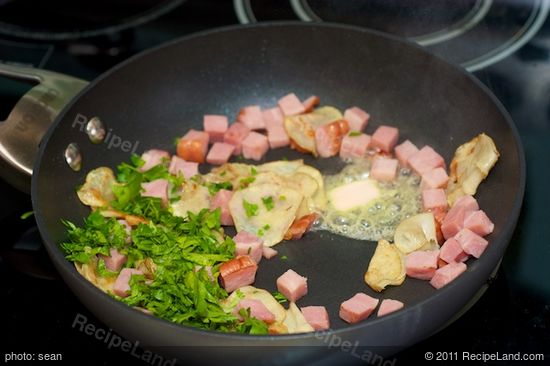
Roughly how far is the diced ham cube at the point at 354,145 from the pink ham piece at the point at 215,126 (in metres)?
0.31

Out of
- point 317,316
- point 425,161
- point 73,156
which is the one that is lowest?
point 317,316

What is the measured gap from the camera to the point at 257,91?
2.04m

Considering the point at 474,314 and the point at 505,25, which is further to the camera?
the point at 505,25

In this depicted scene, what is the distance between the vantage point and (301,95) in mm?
2037

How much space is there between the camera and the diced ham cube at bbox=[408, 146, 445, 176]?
→ 5.87 ft

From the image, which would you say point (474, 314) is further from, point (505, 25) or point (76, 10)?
point (76, 10)

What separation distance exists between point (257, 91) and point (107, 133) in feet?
1.35

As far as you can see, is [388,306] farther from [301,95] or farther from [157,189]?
[301,95]

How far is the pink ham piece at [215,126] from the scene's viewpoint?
1944 millimetres

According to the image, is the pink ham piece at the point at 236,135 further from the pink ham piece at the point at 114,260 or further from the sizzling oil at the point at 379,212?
the pink ham piece at the point at 114,260

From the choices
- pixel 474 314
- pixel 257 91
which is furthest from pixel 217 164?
pixel 474 314

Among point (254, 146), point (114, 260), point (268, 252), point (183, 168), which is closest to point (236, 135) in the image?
point (254, 146)

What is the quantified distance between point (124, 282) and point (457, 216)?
70 centimetres

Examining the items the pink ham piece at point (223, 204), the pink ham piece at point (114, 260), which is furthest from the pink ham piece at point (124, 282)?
the pink ham piece at point (223, 204)
